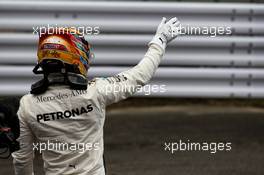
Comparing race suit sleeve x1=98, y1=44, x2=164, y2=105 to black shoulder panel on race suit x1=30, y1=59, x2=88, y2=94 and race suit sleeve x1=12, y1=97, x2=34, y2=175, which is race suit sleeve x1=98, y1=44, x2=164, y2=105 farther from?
race suit sleeve x1=12, y1=97, x2=34, y2=175

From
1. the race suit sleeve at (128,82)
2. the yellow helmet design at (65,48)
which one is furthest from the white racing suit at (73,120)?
the yellow helmet design at (65,48)

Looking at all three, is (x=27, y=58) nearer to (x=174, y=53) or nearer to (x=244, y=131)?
(x=174, y=53)

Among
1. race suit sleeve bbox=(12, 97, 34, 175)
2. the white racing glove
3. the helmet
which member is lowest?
race suit sleeve bbox=(12, 97, 34, 175)

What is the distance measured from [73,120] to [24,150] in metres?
0.32

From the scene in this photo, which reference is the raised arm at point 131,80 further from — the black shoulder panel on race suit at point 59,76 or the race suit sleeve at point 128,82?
the black shoulder panel on race suit at point 59,76

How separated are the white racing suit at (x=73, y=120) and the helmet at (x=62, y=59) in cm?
6

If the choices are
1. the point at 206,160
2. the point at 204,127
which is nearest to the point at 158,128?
the point at 204,127

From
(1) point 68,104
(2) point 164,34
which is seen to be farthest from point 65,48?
(2) point 164,34

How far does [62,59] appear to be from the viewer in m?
3.27

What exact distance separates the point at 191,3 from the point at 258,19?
2.57ft

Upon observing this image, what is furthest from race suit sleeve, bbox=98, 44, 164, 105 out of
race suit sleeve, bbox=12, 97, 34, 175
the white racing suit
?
race suit sleeve, bbox=12, 97, 34, 175

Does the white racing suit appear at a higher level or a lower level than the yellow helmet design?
lower

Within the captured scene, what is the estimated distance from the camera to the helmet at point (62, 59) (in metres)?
3.25

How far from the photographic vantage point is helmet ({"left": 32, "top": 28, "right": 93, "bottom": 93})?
10.7 feet
